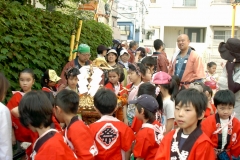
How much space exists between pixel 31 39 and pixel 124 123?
273 centimetres

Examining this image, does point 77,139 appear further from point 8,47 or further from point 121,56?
point 121,56

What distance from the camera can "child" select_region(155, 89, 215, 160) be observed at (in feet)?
9.73

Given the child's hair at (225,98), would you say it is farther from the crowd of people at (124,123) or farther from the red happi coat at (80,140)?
the red happi coat at (80,140)

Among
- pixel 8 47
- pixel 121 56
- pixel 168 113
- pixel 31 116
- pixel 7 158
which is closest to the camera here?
pixel 31 116

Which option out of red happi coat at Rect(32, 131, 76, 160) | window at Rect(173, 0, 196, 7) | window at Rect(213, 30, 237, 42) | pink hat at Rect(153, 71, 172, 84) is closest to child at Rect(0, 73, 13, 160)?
red happi coat at Rect(32, 131, 76, 160)

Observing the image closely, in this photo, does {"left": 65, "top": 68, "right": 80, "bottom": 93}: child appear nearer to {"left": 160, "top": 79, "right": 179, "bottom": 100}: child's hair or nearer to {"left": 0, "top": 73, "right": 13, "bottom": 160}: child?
{"left": 160, "top": 79, "right": 179, "bottom": 100}: child's hair

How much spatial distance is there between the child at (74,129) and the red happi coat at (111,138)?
41 cm

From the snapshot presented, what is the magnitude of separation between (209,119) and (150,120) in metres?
0.73

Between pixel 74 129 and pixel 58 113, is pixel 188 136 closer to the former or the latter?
pixel 74 129

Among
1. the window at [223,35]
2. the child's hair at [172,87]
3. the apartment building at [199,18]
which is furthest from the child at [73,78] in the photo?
the window at [223,35]

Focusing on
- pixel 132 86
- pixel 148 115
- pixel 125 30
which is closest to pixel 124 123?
pixel 148 115

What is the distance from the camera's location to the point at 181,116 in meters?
3.03

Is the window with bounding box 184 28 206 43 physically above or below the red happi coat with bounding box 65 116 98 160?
above

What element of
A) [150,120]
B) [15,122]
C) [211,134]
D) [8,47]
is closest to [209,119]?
[211,134]
